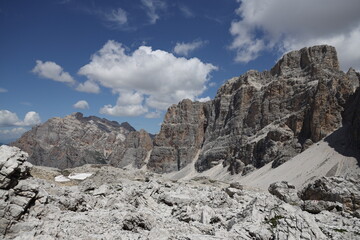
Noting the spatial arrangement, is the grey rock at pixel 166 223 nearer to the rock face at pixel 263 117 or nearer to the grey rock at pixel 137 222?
the grey rock at pixel 137 222

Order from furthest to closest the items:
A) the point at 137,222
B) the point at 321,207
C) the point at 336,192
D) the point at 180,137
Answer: the point at 180,137
the point at 336,192
the point at 321,207
the point at 137,222

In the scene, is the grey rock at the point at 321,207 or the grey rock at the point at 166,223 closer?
the grey rock at the point at 166,223

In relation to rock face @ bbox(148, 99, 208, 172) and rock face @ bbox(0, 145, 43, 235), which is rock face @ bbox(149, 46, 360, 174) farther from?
rock face @ bbox(0, 145, 43, 235)

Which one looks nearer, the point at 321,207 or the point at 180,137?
the point at 321,207

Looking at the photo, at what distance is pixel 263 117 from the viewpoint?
4835 inches

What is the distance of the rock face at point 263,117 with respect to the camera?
319 feet

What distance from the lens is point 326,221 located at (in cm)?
1599

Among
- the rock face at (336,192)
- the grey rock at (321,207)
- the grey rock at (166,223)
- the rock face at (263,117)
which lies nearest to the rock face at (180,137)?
the rock face at (263,117)

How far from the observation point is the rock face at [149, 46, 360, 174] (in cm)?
9712

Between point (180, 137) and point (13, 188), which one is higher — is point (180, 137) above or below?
above

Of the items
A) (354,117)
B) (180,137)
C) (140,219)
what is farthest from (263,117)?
(140,219)

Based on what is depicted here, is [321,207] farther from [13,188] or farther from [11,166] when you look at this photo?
[11,166]

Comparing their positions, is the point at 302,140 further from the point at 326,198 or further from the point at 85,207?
the point at 85,207

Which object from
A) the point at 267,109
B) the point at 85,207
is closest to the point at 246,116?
the point at 267,109
